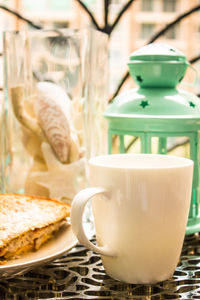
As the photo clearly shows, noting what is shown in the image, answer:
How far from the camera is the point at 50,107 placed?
0.52m

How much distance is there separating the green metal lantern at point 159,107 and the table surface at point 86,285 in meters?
0.11

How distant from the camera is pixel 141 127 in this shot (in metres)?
0.46

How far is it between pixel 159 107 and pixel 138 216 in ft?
0.51

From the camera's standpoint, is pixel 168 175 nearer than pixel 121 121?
Yes

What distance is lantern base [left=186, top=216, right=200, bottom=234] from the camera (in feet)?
1.55

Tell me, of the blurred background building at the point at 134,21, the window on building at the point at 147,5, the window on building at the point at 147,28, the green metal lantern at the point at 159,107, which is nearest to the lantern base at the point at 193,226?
the green metal lantern at the point at 159,107

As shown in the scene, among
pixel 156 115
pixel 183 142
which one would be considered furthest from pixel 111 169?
pixel 183 142

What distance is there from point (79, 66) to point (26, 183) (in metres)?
0.16

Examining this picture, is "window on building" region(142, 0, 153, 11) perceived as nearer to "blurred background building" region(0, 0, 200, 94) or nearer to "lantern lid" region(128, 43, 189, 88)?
"blurred background building" region(0, 0, 200, 94)

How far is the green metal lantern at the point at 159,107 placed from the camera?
17.8 inches

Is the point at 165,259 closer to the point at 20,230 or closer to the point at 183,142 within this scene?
the point at 20,230

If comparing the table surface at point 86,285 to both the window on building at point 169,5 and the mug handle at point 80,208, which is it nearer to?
the mug handle at point 80,208

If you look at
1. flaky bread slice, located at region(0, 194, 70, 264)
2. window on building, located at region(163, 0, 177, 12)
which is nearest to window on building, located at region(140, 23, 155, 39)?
window on building, located at region(163, 0, 177, 12)

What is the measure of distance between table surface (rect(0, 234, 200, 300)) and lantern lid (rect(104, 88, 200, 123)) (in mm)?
155
